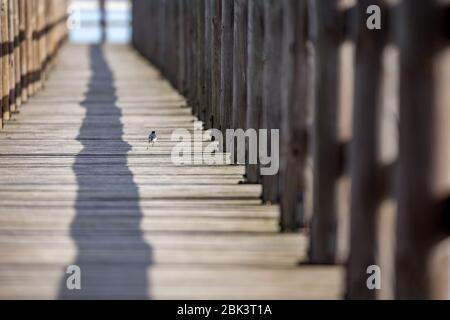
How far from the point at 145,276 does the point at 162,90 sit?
9886 mm

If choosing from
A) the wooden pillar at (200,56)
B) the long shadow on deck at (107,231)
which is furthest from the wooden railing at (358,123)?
the wooden pillar at (200,56)

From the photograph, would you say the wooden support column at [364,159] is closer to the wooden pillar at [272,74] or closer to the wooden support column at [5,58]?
the wooden pillar at [272,74]

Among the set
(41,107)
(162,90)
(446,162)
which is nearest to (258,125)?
(446,162)

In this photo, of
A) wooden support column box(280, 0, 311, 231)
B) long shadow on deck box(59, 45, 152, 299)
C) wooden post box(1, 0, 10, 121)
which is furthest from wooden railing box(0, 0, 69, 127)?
wooden support column box(280, 0, 311, 231)

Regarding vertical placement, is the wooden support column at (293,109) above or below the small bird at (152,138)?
above

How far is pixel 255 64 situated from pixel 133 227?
1.49 metres

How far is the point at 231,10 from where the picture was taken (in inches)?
316

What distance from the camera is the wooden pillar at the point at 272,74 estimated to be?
5801 millimetres

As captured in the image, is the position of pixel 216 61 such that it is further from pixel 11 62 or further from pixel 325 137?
pixel 325 137

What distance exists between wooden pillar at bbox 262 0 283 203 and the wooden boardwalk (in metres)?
0.14

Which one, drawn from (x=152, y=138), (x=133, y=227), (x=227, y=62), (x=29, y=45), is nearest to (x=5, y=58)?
(x=152, y=138)

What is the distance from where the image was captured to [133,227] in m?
5.52

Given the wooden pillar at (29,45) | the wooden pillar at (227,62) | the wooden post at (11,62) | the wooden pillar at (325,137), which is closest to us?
the wooden pillar at (325,137)

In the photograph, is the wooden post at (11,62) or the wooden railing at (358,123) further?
the wooden post at (11,62)
